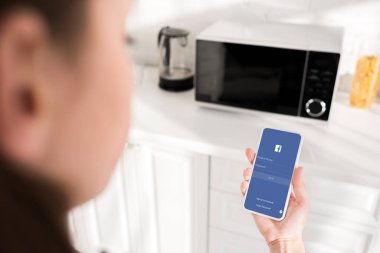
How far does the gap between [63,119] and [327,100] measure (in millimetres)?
899

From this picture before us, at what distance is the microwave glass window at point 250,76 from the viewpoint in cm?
108

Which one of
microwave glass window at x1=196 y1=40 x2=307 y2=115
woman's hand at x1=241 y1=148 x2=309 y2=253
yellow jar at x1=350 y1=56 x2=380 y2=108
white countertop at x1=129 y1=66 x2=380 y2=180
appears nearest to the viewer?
woman's hand at x1=241 y1=148 x2=309 y2=253

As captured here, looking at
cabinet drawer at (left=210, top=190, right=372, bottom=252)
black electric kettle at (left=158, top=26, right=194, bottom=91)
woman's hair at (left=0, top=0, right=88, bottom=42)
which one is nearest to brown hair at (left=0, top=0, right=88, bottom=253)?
woman's hair at (left=0, top=0, right=88, bottom=42)

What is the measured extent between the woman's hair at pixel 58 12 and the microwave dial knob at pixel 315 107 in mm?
896

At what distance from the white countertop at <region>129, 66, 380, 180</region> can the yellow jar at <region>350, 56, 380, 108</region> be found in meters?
0.03

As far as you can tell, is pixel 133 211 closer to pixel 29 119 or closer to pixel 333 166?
pixel 333 166

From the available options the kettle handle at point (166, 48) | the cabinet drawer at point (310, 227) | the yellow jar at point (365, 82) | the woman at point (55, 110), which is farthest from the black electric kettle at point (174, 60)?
the woman at point (55, 110)

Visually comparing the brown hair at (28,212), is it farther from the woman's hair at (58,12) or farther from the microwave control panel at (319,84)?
the microwave control panel at (319,84)

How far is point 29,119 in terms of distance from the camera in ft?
0.88

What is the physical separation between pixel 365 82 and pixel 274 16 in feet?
1.17

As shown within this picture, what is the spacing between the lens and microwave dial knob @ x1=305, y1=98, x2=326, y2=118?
1070mm

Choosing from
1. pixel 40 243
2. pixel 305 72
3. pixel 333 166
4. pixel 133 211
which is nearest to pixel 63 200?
pixel 40 243

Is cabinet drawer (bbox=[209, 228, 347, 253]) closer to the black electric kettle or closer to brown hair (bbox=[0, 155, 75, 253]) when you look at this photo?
the black electric kettle

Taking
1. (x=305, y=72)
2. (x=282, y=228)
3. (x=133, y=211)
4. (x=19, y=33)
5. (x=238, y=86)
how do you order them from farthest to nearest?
(x=133, y=211) < (x=238, y=86) < (x=305, y=72) < (x=282, y=228) < (x=19, y=33)
